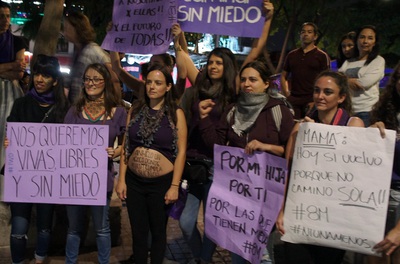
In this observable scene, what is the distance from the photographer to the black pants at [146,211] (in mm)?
3809

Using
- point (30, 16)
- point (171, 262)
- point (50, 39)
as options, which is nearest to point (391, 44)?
point (30, 16)

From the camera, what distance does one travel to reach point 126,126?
396cm

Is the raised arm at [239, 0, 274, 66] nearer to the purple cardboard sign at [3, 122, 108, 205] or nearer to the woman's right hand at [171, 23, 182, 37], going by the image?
the woman's right hand at [171, 23, 182, 37]

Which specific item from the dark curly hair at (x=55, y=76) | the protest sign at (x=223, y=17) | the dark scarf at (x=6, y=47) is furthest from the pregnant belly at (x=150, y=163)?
the dark scarf at (x=6, y=47)

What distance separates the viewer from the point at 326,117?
332 cm

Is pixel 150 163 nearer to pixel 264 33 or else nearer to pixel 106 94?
pixel 106 94

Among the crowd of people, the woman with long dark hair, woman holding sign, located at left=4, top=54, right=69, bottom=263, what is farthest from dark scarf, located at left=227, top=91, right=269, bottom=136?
the woman with long dark hair

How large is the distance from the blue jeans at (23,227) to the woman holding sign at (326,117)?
2.02 metres

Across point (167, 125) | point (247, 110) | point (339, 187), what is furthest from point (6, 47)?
point (339, 187)

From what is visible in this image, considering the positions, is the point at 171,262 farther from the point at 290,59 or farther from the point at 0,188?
the point at 290,59

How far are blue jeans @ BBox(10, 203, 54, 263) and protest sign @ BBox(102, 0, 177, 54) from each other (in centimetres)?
169

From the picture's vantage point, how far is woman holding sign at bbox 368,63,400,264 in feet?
9.71

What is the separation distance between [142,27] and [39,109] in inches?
51.2

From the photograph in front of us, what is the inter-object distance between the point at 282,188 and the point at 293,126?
51cm
